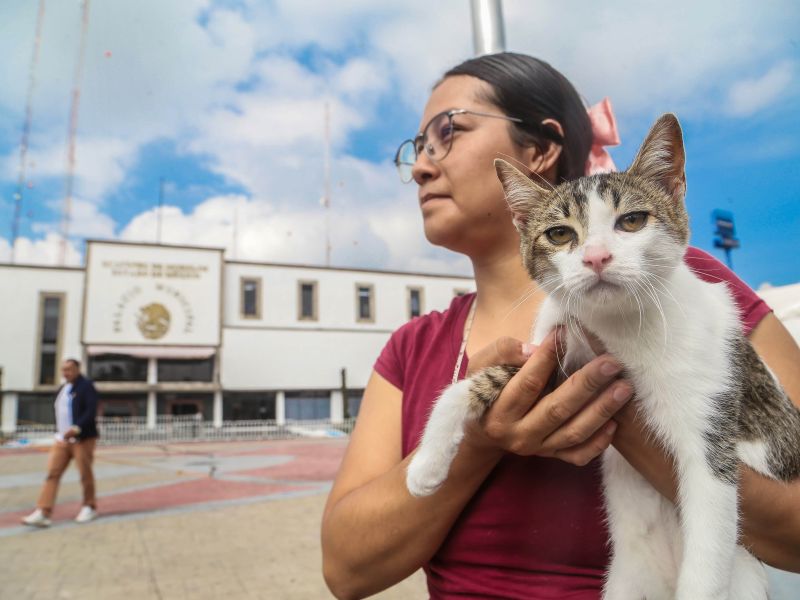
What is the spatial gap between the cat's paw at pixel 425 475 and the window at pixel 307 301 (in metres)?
33.7

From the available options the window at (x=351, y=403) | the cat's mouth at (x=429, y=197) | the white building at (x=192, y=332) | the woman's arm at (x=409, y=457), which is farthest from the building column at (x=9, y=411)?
the cat's mouth at (x=429, y=197)

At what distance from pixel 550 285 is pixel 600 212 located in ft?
0.79

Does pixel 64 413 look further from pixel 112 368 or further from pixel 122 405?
pixel 122 405

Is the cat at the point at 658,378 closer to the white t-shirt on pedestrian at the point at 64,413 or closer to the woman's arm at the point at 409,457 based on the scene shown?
the woman's arm at the point at 409,457

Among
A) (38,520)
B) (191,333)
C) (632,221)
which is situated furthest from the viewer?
(191,333)

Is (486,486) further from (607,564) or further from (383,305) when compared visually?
(383,305)

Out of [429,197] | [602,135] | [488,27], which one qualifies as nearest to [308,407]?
[488,27]

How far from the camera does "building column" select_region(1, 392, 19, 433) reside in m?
29.6

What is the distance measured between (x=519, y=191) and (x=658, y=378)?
66 cm

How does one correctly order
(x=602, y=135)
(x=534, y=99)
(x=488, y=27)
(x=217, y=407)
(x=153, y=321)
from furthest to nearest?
(x=217, y=407) < (x=153, y=321) < (x=488, y=27) < (x=602, y=135) < (x=534, y=99)

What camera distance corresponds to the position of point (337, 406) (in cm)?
3459

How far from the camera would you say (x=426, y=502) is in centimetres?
161

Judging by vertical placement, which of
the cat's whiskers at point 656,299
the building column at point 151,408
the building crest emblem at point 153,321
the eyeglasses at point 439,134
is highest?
the building crest emblem at point 153,321

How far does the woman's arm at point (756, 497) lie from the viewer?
141cm
